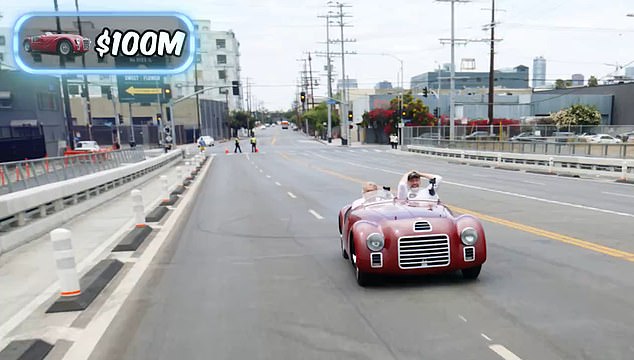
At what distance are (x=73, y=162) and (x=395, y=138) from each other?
47950 mm

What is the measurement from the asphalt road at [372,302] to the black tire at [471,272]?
157 millimetres

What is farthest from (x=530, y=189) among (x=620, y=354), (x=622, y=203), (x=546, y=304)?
(x=620, y=354)

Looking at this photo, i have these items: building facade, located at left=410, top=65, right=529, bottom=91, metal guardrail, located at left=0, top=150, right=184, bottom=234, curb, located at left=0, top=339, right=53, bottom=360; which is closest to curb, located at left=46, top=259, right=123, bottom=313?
curb, located at left=0, top=339, right=53, bottom=360

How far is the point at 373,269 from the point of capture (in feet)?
20.4

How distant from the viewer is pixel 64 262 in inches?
239

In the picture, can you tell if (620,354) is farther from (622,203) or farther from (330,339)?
(622,203)

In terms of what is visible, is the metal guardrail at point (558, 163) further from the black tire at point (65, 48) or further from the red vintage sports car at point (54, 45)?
the black tire at point (65, 48)

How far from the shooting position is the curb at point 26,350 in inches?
180

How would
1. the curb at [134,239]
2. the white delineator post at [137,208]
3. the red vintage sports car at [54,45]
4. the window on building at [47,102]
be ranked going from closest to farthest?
the curb at [134,239] → the white delineator post at [137,208] → the red vintage sports car at [54,45] → the window on building at [47,102]

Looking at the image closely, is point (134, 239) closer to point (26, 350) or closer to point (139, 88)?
point (26, 350)

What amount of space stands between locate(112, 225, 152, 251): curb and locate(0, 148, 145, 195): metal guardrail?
2.79 m

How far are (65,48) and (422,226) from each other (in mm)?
21467

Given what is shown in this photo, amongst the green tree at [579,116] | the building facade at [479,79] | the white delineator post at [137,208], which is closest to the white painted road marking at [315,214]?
the white delineator post at [137,208]

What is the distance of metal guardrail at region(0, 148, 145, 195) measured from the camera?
10.7m
